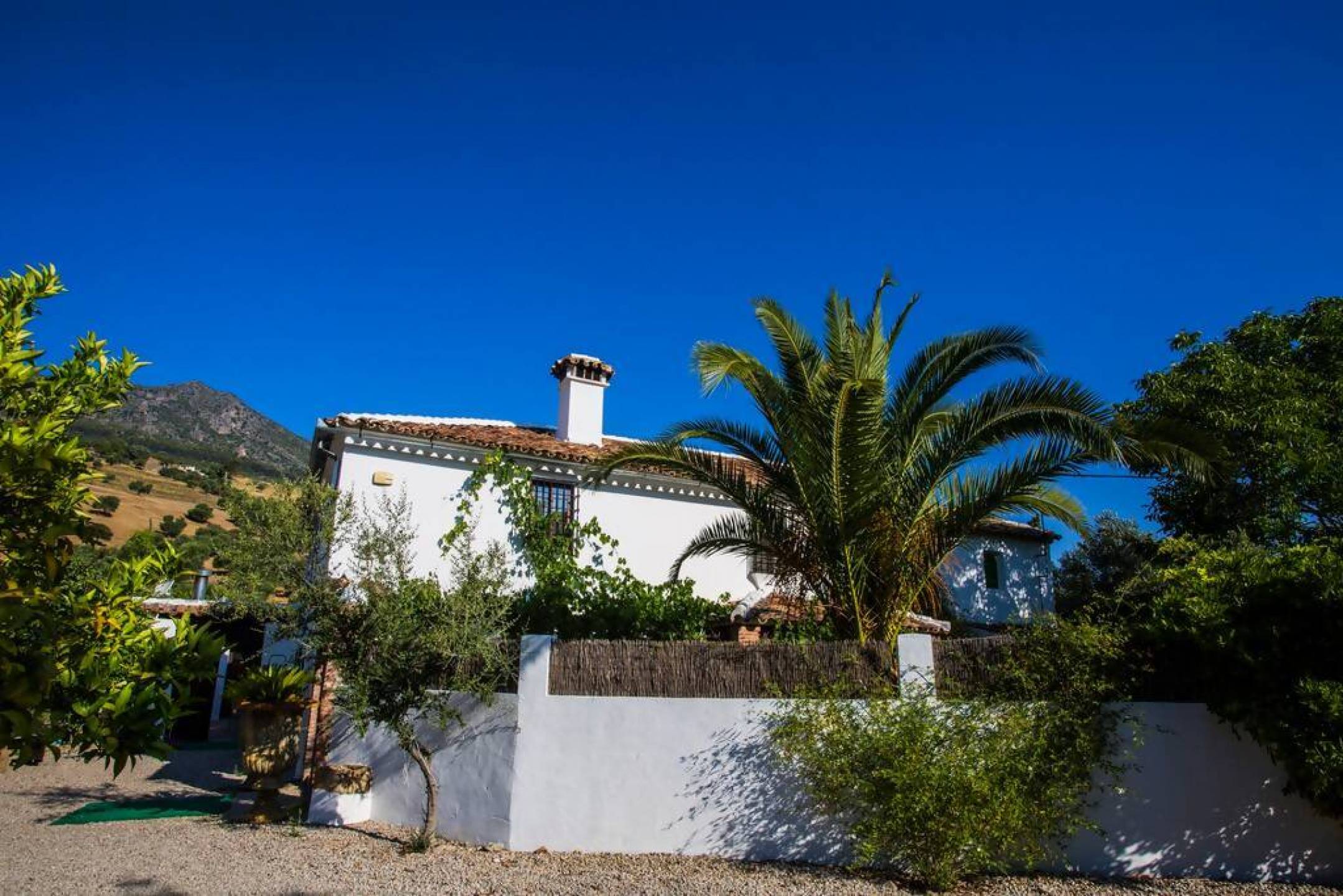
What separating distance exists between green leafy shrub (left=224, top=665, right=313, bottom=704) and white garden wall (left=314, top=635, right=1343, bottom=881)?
2983mm

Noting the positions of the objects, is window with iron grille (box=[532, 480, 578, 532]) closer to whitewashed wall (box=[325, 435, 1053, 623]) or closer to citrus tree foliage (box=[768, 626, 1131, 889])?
whitewashed wall (box=[325, 435, 1053, 623])

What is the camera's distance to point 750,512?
10906 mm

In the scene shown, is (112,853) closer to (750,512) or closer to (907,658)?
(750,512)

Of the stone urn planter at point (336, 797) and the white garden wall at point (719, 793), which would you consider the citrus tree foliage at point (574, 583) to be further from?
the white garden wall at point (719, 793)

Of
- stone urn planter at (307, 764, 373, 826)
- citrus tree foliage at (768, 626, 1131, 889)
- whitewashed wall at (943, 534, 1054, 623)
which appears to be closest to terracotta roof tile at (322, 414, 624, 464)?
stone urn planter at (307, 764, 373, 826)

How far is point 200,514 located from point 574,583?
43.1 meters

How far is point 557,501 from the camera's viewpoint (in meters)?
17.4

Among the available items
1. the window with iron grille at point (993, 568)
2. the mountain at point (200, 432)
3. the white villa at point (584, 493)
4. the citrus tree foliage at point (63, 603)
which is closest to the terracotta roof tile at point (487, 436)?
the white villa at point (584, 493)

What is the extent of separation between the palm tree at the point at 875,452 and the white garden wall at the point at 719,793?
Result: 5.22 feet

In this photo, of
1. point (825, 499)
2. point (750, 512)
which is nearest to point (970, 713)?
point (825, 499)

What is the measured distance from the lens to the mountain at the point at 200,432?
71.3 meters

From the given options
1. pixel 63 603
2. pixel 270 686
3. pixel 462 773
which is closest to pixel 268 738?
pixel 270 686

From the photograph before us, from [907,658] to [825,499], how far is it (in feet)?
6.64

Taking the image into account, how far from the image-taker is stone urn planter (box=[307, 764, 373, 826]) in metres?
11.3
